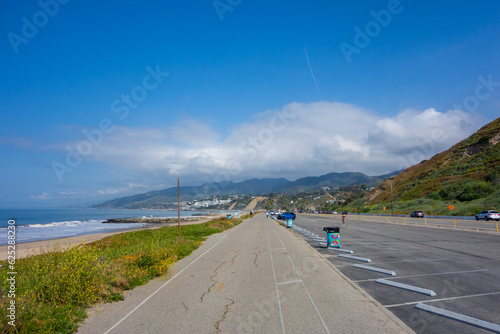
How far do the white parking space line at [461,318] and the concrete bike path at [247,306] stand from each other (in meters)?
1.06

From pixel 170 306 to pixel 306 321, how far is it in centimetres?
353

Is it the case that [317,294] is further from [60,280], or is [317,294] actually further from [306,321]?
[60,280]

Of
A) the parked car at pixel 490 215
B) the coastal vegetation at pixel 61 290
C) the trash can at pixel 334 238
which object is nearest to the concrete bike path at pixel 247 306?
the coastal vegetation at pixel 61 290

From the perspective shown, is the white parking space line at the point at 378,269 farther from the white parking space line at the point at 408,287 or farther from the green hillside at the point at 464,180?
the green hillside at the point at 464,180

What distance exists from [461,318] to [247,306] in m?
4.80

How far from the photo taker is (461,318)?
22.4ft

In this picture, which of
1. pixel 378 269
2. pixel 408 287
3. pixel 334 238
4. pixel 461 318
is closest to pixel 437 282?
pixel 408 287

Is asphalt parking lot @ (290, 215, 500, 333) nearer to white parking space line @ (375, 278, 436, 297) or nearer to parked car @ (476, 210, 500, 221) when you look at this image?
white parking space line @ (375, 278, 436, 297)

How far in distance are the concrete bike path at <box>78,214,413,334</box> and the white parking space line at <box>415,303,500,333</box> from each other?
1063 millimetres

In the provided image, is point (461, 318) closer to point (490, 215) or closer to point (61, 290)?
point (61, 290)

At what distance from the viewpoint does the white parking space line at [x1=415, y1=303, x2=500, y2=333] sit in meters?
6.25

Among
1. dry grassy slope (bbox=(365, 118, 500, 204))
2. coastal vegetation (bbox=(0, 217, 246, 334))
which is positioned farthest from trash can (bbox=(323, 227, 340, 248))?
dry grassy slope (bbox=(365, 118, 500, 204))

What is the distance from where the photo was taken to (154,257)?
1269cm

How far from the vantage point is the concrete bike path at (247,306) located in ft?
21.5
